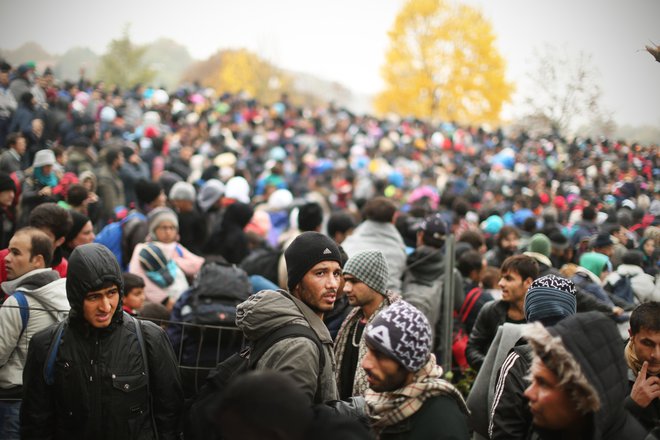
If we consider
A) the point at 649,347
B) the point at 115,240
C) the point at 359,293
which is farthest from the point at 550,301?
the point at 115,240

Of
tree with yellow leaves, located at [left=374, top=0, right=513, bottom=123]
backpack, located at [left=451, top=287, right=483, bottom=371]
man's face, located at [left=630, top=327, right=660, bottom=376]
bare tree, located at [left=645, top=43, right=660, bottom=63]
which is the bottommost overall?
backpack, located at [left=451, top=287, right=483, bottom=371]

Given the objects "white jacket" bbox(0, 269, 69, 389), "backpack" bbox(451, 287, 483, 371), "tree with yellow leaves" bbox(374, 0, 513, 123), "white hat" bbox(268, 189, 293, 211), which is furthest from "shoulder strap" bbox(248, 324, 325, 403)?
"tree with yellow leaves" bbox(374, 0, 513, 123)

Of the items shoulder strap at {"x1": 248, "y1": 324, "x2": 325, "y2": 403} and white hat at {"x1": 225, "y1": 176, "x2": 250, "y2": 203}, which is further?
white hat at {"x1": 225, "y1": 176, "x2": 250, "y2": 203}

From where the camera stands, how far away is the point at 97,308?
3393 millimetres

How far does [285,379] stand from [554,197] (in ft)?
35.1

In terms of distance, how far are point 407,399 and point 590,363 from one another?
2.64 feet

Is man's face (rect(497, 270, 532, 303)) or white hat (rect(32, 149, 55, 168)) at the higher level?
white hat (rect(32, 149, 55, 168))

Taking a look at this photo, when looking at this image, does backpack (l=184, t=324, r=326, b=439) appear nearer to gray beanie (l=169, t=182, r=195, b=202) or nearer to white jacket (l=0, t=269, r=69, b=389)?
white jacket (l=0, t=269, r=69, b=389)

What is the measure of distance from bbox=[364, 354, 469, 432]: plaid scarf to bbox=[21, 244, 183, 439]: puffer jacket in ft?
4.31

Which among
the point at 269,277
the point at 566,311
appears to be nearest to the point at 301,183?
the point at 269,277

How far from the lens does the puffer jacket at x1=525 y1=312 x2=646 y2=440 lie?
251cm

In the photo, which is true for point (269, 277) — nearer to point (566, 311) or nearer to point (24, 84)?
point (566, 311)

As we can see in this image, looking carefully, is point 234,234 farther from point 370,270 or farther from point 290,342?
point 290,342

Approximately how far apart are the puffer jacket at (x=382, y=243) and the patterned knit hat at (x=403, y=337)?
10.6ft
